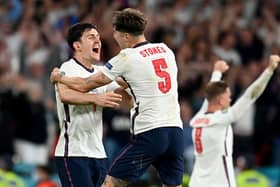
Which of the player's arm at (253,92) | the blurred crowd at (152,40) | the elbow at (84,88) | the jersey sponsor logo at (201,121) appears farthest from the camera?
the blurred crowd at (152,40)

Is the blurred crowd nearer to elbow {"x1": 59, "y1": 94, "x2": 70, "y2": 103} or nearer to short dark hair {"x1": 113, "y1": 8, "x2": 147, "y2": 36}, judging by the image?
elbow {"x1": 59, "y1": 94, "x2": 70, "y2": 103}

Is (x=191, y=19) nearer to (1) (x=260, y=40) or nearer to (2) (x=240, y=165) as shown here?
(1) (x=260, y=40)

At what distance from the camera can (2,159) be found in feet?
50.6

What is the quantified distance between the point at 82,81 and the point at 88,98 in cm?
17


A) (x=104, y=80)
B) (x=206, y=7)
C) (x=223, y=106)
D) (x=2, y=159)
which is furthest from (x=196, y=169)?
(x=206, y=7)

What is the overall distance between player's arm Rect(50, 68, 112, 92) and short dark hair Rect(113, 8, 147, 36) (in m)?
0.46

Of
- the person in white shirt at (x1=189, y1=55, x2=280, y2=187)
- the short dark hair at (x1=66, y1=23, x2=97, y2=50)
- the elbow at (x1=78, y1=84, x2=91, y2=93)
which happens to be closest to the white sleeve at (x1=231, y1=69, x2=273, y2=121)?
the person in white shirt at (x1=189, y1=55, x2=280, y2=187)

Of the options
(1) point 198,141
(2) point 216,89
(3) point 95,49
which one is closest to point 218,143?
(1) point 198,141

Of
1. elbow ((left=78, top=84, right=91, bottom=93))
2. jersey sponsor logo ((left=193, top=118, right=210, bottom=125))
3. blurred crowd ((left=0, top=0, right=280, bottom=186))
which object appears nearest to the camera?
elbow ((left=78, top=84, right=91, bottom=93))

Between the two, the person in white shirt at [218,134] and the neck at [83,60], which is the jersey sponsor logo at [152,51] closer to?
the neck at [83,60]

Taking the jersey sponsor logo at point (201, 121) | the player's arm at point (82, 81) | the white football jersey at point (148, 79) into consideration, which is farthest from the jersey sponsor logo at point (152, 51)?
the jersey sponsor logo at point (201, 121)

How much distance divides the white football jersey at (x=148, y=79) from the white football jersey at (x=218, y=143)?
6.09 feet

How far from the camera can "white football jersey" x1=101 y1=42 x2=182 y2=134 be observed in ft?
30.6

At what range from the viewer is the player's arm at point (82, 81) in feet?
31.0
